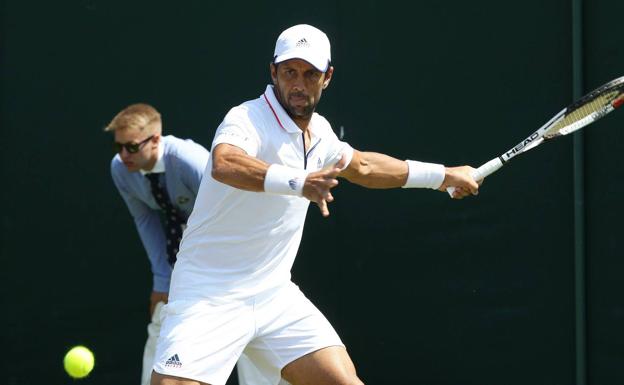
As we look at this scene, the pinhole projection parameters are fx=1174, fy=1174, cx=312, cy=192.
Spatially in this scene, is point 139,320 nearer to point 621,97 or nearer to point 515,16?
point 515,16

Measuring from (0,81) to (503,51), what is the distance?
8.96 ft

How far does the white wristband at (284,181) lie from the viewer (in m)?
3.77

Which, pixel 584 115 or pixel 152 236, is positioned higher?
A: pixel 584 115

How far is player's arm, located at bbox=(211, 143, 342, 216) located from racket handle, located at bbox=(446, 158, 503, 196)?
0.94 meters

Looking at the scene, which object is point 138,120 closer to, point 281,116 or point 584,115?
point 281,116

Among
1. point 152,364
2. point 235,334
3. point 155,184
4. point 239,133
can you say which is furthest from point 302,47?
point 152,364

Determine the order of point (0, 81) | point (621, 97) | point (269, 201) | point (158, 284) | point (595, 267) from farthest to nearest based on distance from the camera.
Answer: point (0, 81)
point (158, 284)
point (595, 267)
point (621, 97)
point (269, 201)

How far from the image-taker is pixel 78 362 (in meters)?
6.28

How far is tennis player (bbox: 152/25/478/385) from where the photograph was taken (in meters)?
4.20

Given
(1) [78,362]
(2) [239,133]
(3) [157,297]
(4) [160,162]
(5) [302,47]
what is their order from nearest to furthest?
(2) [239,133]
(5) [302,47]
(4) [160,162]
(3) [157,297]
(1) [78,362]

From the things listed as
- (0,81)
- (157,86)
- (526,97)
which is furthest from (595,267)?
(0,81)

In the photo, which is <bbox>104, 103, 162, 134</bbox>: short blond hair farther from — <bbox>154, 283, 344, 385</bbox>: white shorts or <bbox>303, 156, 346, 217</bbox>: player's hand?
<bbox>303, 156, 346, 217</bbox>: player's hand

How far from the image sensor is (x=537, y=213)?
221 inches

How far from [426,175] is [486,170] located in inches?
9.4
